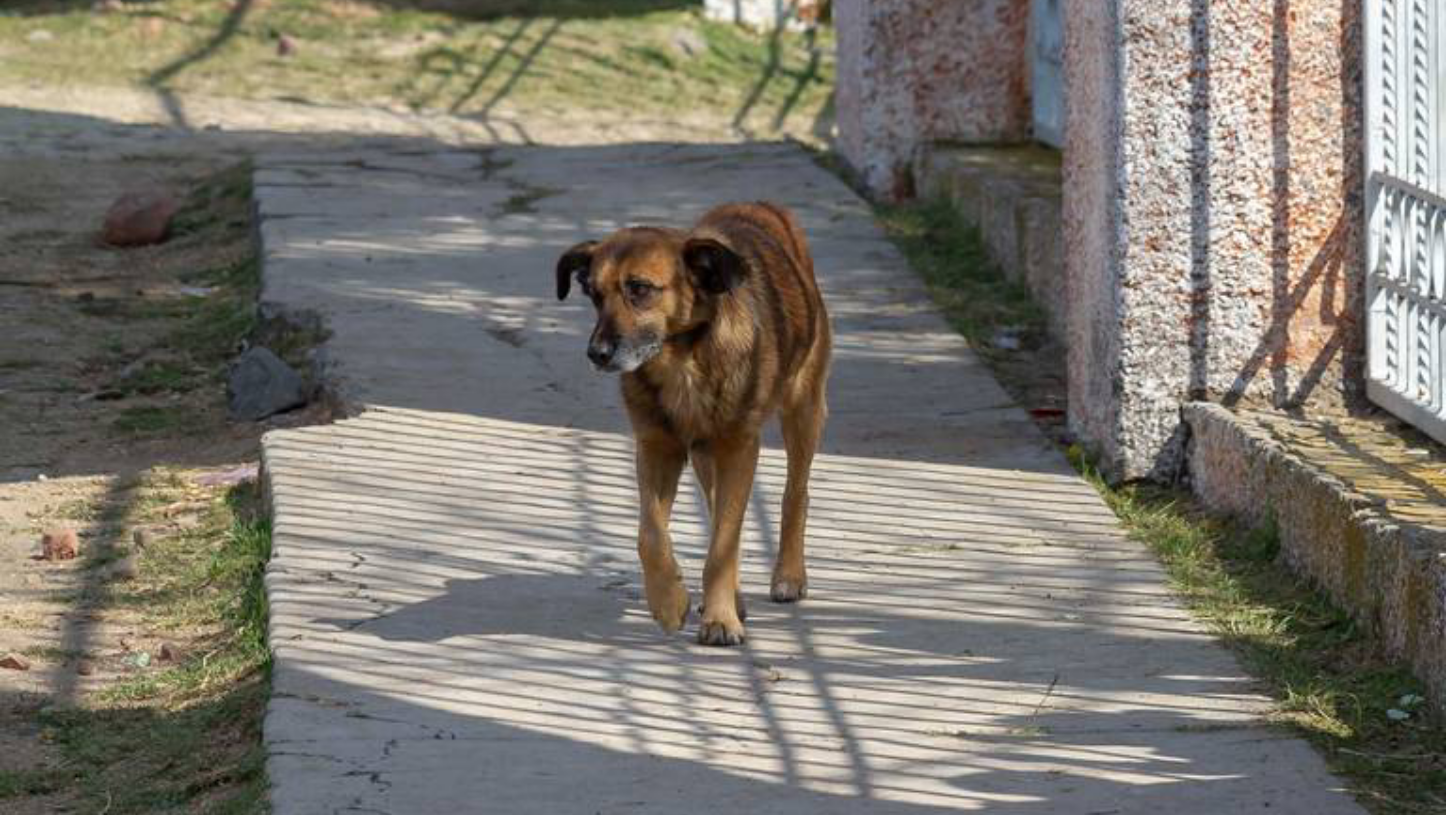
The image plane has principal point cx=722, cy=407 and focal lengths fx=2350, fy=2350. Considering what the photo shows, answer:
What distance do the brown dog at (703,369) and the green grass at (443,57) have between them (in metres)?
9.50

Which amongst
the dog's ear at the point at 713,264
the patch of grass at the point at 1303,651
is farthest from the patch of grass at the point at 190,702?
the patch of grass at the point at 1303,651

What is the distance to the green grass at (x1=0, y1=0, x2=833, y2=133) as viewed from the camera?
1539 centimetres

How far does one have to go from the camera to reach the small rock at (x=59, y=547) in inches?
250

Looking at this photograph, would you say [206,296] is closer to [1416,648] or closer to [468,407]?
[468,407]

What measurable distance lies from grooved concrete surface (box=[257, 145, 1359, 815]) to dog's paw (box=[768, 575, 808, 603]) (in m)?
0.06

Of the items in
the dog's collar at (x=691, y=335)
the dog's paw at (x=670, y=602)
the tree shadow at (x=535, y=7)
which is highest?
the dog's collar at (x=691, y=335)

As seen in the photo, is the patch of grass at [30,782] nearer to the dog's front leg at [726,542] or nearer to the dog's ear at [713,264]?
the dog's front leg at [726,542]

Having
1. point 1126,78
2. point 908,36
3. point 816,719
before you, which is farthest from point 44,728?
point 908,36

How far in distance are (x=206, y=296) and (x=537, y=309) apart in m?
2.02

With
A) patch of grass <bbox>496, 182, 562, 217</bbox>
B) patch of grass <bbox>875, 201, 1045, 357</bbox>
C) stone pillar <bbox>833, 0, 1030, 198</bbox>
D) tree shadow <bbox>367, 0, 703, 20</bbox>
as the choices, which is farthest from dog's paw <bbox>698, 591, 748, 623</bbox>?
tree shadow <bbox>367, 0, 703, 20</bbox>

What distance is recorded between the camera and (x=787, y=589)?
18.3 feet

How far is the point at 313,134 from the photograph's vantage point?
1418 cm

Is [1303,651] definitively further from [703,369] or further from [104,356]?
[104,356]

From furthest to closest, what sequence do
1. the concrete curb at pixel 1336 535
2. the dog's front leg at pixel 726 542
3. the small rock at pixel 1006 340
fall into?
1. the small rock at pixel 1006 340
2. the dog's front leg at pixel 726 542
3. the concrete curb at pixel 1336 535
